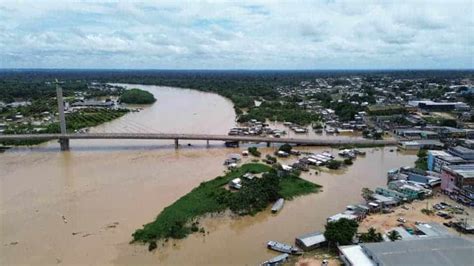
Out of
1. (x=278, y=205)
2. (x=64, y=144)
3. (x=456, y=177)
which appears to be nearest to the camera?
(x=278, y=205)

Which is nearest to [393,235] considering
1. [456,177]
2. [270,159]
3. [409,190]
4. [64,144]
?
[409,190]

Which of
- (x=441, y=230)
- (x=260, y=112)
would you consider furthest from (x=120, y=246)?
(x=260, y=112)

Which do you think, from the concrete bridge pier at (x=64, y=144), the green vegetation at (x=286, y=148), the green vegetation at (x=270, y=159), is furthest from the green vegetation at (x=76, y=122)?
the green vegetation at (x=286, y=148)

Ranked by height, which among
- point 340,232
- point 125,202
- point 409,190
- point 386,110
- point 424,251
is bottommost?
point 125,202

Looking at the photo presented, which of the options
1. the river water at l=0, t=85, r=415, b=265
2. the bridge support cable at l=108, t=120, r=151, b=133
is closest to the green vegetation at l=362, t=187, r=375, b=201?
the river water at l=0, t=85, r=415, b=265

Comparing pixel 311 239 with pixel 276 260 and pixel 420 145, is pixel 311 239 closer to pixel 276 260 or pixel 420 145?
pixel 276 260
